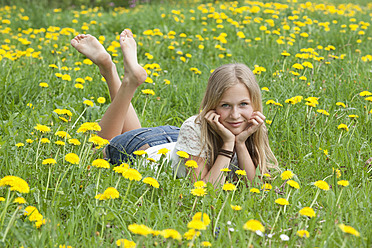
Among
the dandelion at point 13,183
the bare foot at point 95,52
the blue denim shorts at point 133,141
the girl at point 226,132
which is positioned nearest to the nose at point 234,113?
the girl at point 226,132

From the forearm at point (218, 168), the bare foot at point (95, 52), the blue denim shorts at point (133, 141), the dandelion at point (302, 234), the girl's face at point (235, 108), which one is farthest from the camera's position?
the bare foot at point (95, 52)

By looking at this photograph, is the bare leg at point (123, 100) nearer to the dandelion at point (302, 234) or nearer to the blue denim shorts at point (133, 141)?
the blue denim shorts at point (133, 141)

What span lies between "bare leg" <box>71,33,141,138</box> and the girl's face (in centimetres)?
84

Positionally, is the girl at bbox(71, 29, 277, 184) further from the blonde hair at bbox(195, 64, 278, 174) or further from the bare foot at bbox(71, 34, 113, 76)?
the bare foot at bbox(71, 34, 113, 76)

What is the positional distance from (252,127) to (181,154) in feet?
1.63

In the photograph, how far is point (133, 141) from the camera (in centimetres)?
281

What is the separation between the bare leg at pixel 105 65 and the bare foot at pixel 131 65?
0.45 feet

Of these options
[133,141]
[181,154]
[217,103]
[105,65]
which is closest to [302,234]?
[181,154]

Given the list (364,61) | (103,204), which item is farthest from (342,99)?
(103,204)

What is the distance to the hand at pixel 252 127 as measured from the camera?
2365mm

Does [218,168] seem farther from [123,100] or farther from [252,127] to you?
[123,100]

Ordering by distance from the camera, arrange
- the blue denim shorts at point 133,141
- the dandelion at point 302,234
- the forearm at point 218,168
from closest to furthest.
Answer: the dandelion at point 302,234
the forearm at point 218,168
the blue denim shorts at point 133,141

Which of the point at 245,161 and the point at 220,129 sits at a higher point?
the point at 220,129

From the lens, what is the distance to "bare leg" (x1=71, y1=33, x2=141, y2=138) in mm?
3020
